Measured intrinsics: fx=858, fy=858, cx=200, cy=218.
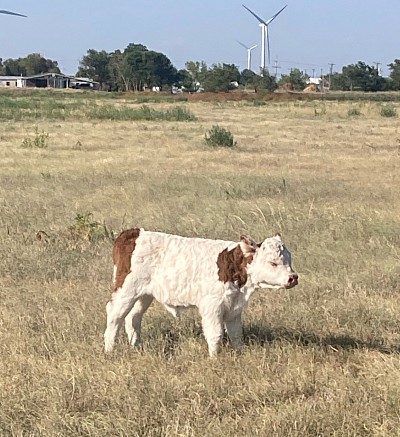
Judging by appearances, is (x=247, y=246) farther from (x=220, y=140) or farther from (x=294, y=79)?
(x=294, y=79)

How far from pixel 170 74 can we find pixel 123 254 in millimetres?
137433

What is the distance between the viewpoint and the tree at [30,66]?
16838 centimetres

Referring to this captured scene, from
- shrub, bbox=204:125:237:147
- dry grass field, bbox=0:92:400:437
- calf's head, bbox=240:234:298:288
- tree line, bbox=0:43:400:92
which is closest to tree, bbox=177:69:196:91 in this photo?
tree line, bbox=0:43:400:92

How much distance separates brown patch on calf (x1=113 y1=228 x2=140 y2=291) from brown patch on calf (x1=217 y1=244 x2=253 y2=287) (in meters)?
0.68

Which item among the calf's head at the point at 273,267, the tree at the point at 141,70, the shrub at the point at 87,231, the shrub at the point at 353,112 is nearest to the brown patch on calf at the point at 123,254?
the calf's head at the point at 273,267

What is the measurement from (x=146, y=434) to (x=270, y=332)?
2233mm

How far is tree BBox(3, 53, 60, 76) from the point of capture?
552ft

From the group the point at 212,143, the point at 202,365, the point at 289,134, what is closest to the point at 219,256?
the point at 202,365

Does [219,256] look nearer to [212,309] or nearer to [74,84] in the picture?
[212,309]

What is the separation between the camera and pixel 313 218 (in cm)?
1222

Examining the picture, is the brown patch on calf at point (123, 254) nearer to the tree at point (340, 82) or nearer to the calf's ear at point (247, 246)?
the calf's ear at point (247, 246)

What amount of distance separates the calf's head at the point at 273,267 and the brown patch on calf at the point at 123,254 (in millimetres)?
937

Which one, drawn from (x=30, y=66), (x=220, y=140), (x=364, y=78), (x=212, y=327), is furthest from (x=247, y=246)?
(x=30, y=66)

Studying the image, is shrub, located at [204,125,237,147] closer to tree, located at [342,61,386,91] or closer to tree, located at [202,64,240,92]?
tree, located at [202,64,240,92]
